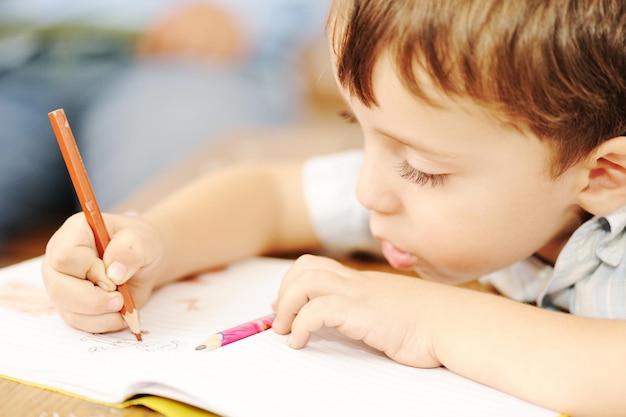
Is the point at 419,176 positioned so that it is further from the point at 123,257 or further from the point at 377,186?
the point at 123,257

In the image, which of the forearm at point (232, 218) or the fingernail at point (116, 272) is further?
the forearm at point (232, 218)

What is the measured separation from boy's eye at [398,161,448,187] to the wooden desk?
21cm

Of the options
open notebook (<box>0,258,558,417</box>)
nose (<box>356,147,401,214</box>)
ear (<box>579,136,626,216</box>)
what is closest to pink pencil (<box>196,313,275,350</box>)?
open notebook (<box>0,258,558,417</box>)

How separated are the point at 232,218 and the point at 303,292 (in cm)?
25

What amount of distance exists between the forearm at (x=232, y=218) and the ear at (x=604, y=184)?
330mm

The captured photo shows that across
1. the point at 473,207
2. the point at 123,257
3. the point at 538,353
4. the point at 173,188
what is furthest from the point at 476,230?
the point at 173,188

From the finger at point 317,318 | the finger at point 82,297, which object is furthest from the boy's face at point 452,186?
the finger at point 82,297

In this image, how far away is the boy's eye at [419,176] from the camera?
599 mm

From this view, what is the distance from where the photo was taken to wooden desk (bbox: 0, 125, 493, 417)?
0.49 m

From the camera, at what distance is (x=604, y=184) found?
2.05 feet

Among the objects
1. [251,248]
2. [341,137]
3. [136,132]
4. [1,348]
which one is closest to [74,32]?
[136,132]

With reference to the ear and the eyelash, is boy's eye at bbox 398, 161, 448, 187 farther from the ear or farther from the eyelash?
the ear

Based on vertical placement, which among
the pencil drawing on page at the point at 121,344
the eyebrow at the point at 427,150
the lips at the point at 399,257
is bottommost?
the lips at the point at 399,257

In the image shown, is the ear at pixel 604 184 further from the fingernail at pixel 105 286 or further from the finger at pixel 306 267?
the fingernail at pixel 105 286
